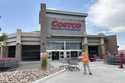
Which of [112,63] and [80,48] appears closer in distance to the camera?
[112,63]

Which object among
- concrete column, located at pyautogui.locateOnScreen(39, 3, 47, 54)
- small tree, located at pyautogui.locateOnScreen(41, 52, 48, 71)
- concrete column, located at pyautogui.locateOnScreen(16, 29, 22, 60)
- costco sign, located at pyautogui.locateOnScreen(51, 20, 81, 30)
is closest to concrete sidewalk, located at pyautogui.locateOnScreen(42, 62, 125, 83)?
small tree, located at pyautogui.locateOnScreen(41, 52, 48, 71)

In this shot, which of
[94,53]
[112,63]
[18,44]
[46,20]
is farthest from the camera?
[94,53]

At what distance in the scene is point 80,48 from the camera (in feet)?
180

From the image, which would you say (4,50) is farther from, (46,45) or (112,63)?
(112,63)

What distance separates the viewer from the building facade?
50.9m

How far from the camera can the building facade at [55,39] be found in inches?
2005

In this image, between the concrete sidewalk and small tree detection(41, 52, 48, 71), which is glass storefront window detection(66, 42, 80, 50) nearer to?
small tree detection(41, 52, 48, 71)

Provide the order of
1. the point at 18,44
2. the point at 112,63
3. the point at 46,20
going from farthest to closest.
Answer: the point at 46,20, the point at 18,44, the point at 112,63

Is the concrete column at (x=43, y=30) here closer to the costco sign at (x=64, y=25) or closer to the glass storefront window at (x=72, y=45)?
the costco sign at (x=64, y=25)

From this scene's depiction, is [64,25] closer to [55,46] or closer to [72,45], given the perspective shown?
[72,45]

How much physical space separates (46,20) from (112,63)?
2825 cm

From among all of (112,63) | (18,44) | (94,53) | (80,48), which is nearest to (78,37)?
(80,48)

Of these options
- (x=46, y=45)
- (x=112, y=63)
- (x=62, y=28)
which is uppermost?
(x=62, y=28)

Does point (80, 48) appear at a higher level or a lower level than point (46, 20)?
lower
